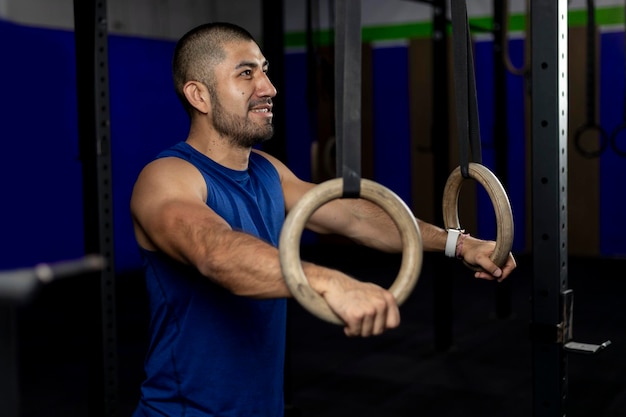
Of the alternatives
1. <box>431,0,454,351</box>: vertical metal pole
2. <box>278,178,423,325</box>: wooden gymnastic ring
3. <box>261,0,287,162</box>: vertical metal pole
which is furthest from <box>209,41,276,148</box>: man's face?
<box>431,0,454,351</box>: vertical metal pole

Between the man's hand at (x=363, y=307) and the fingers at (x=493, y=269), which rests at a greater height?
the man's hand at (x=363, y=307)

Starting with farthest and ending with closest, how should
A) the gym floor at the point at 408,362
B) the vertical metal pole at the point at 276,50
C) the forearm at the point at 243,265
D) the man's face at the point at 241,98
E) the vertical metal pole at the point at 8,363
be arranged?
the gym floor at the point at 408,362 < the vertical metal pole at the point at 276,50 < the man's face at the point at 241,98 < the forearm at the point at 243,265 < the vertical metal pole at the point at 8,363

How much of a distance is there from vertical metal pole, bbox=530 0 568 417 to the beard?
62 centimetres

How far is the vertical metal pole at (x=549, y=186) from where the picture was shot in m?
1.81

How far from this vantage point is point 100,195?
2559mm

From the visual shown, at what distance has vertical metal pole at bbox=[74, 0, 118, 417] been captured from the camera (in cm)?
255

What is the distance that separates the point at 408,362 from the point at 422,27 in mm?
4870

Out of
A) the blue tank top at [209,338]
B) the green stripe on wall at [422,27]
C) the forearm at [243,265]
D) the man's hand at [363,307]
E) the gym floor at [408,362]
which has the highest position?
the green stripe on wall at [422,27]

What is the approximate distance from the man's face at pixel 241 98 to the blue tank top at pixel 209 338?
10 cm

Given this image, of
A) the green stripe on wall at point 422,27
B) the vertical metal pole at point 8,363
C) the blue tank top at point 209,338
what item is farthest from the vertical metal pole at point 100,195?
the green stripe on wall at point 422,27

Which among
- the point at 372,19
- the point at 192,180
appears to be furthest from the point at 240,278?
the point at 372,19

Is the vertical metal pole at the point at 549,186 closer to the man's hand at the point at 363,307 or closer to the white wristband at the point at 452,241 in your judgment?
the white wristband at the point at 452,241

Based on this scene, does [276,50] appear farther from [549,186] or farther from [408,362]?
[549,186]

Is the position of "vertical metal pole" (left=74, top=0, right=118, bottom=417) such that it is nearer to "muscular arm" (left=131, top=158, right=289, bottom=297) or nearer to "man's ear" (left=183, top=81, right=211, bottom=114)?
"man's ear" (left=183, top=81, right=211, bottom=114)
